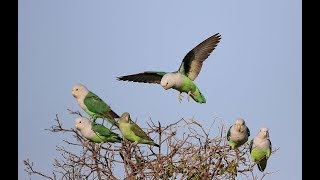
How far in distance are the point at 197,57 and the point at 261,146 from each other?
1509 millimetres

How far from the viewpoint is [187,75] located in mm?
7340

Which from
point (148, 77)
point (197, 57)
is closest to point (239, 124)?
point (197, 57)

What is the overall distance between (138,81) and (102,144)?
152cm

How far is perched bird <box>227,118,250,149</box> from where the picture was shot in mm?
6324

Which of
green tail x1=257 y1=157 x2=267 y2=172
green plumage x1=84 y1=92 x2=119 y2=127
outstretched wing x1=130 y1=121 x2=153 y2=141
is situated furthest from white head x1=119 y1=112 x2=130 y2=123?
green tail x1=257 y1=157 x2=267 y2=172

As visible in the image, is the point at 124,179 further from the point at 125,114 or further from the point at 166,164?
the point at 125,114

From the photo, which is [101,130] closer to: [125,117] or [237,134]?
[125,117]

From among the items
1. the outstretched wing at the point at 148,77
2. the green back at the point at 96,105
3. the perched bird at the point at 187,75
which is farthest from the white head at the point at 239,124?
the green back at the point at 96,105

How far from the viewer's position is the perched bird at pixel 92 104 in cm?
702

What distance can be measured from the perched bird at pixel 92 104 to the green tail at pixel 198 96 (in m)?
1.00

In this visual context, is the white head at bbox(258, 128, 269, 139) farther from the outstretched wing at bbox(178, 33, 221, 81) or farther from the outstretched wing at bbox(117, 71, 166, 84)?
the outstretched wing at bbox(117, 71, 166, 84)
